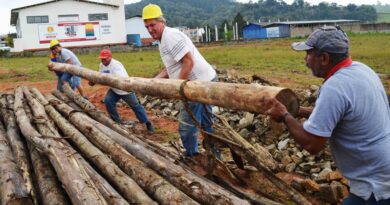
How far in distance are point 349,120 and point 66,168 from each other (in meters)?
2.42

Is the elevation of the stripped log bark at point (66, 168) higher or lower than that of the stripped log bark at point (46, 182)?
higher

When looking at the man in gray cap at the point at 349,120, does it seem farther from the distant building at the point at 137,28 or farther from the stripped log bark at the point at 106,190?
the distant building at the point at 137,28

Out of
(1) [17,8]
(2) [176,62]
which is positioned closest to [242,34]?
(1) [17,8]

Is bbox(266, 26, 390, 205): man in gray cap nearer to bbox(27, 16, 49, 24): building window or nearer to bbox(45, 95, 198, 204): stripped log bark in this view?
bbox(45, 95, 198, 204): stripped log bark

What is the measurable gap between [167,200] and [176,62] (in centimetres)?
224

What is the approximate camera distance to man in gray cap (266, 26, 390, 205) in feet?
8.82

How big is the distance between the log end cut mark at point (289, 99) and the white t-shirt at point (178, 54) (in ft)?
6.91

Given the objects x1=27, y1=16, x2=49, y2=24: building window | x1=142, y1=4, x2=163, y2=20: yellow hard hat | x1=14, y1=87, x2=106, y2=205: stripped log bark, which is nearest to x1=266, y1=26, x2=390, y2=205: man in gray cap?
x1=14, y1=87, x2=106, y2=205: stripped log bark

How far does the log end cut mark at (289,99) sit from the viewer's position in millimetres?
3193

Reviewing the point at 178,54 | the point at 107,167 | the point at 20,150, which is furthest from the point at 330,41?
the point at 20,150

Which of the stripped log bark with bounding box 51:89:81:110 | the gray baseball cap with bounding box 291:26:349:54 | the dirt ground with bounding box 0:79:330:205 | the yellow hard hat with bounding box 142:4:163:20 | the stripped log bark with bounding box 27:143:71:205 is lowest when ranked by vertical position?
the dirt ground with bounding box 0:79:330:205

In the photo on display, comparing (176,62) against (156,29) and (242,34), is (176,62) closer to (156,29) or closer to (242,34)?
(156,29)

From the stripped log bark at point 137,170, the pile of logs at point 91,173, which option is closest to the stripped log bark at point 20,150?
the pile of logs at point 91,173

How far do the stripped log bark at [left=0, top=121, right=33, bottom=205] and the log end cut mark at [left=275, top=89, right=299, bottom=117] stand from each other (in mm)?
2148
